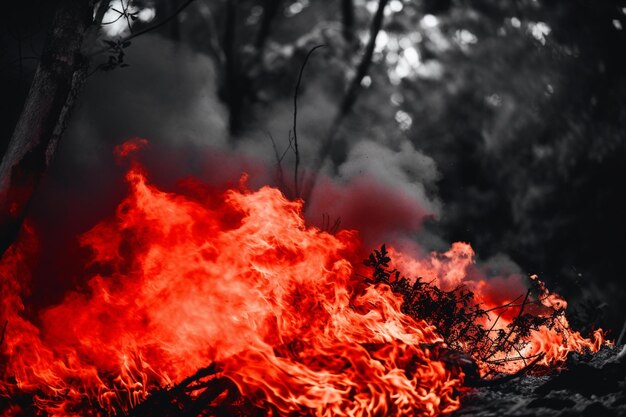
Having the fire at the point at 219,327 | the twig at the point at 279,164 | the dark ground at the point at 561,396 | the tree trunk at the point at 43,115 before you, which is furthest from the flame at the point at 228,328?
the twig at the point at 279,164

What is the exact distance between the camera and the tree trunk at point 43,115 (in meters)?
3.77

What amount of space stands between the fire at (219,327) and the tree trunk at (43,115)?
1.59 meters

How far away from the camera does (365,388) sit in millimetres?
3506

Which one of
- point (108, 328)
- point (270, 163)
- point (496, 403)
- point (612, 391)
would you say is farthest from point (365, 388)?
point (270, 163)

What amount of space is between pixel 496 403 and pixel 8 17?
326 inches

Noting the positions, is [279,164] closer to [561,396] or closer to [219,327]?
[219,327]

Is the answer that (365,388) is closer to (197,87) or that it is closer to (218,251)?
(218,251)

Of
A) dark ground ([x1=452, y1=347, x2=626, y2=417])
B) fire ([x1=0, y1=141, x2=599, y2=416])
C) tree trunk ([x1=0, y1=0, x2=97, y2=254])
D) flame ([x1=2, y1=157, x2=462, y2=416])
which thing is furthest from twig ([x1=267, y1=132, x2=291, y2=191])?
dark ground ([x1=452, y1=347, x2=626, y2=417])

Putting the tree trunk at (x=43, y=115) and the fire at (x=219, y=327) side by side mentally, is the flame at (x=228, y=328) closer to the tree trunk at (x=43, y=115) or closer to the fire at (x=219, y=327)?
the fire at (x=219, y=327)

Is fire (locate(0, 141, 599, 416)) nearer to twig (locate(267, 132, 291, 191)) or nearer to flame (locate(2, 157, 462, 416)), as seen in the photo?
flame (locate(2, 157, 462, 416))

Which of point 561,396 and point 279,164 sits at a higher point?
point 279,164

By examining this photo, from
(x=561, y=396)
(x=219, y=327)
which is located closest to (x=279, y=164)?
(x=219, y=327)

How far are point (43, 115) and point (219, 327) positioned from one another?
10.0 feet

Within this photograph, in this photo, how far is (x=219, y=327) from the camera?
4.11m
